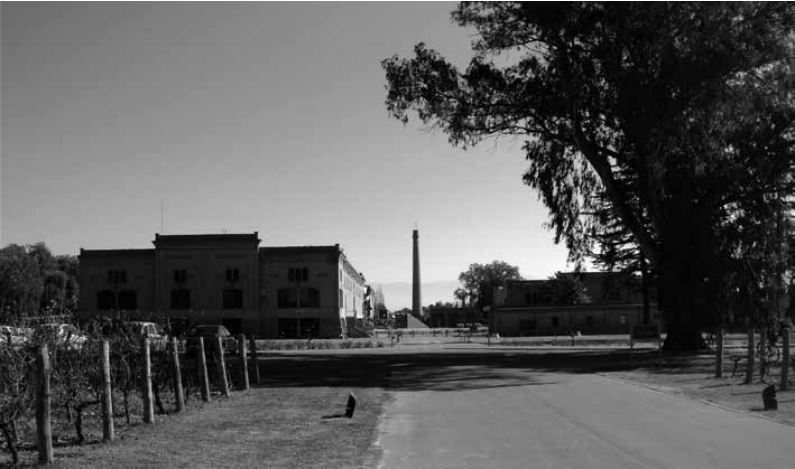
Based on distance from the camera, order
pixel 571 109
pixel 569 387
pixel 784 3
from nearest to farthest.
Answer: pixel 569 387 < pixel 784 3 < pixel 571 109

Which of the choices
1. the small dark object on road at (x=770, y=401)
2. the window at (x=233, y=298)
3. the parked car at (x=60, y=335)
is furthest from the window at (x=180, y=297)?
the small dark object on road at (x=770, y=401)

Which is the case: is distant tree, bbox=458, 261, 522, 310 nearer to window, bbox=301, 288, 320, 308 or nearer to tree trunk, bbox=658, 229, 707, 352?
window, bbox=301, 288, 320, 308

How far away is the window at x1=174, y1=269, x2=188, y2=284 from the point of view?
78.4m

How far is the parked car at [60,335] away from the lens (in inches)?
504

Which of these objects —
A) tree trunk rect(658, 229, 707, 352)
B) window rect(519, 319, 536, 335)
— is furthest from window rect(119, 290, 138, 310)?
tree trunk rect(658, 229, 707, 352)

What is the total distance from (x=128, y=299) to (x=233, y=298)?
1067 centimetres

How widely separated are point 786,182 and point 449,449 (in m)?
28.9

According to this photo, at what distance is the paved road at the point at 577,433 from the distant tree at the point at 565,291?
7875 cm

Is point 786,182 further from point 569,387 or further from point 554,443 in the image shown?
point 554,443

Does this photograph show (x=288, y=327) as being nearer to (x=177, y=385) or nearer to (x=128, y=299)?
(x=128, y=299)

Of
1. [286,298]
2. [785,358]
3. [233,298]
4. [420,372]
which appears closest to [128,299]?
[233,298]

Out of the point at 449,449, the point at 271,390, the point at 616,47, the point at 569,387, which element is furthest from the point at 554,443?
the point at 616,47

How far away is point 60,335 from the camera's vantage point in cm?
1384

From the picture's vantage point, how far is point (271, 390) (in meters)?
20.5
